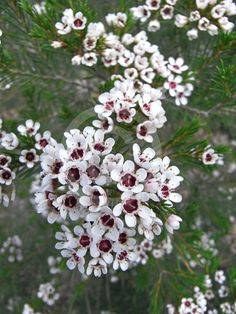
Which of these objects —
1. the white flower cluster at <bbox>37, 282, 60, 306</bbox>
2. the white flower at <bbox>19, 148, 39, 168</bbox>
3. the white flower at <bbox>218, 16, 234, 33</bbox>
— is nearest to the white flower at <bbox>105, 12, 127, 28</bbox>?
the white flower at <bbox>218, 16, 234, 33</bbox>

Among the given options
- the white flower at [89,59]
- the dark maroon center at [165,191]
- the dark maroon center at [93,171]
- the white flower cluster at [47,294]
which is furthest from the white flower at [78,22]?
the white flower cluster at [47,294]

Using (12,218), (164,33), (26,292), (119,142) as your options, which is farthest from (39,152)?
(12,218)

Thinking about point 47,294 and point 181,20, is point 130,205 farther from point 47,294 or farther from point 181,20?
point 47,294

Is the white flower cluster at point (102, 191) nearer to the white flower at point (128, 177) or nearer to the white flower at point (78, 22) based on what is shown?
the white flower at point (128, 177)

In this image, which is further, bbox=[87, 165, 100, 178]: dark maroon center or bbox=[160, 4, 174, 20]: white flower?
bbox=[160, 4, 174, 20]: white flower

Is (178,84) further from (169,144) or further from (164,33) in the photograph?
(164,33)

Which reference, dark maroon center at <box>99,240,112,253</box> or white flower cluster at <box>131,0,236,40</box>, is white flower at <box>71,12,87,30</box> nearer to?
white flower cluster at <box>131,0,236,40</box>

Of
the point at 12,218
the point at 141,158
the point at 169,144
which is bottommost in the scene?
Result: the point at 12,218
